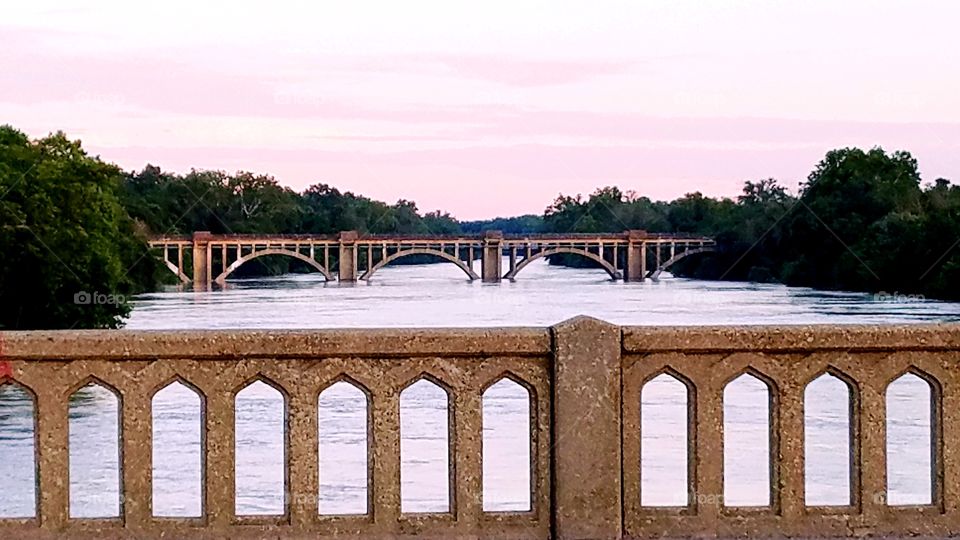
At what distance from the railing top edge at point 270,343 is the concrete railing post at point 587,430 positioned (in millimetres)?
139

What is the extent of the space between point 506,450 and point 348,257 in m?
95.5

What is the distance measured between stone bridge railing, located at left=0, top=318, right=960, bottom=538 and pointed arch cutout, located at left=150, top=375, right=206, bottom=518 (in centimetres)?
969

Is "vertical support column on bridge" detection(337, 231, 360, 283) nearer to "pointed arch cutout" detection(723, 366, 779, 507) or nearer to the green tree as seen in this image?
the green tree

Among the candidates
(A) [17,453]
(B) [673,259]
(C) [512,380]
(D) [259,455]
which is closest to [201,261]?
(B) [673,259]

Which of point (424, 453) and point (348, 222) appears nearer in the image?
point (424, 453)

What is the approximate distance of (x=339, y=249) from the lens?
123 metres

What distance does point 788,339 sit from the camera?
22.1 feet

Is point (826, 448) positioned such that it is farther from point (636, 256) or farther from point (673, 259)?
point (636, 256)

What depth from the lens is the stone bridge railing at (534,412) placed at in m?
6.59

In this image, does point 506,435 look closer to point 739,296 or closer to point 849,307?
point 849,307

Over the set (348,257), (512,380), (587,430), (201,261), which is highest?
(348,257)

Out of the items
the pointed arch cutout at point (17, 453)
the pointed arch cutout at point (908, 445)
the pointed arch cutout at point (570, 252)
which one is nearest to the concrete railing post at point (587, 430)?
the pointed arch cutout at point (908, 445)

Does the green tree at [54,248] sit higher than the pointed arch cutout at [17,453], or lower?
higher

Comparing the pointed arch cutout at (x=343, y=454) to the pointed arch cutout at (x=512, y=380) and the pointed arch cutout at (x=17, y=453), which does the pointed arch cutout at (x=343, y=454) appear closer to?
the pointed arch cutout at (x=17, y=453)
